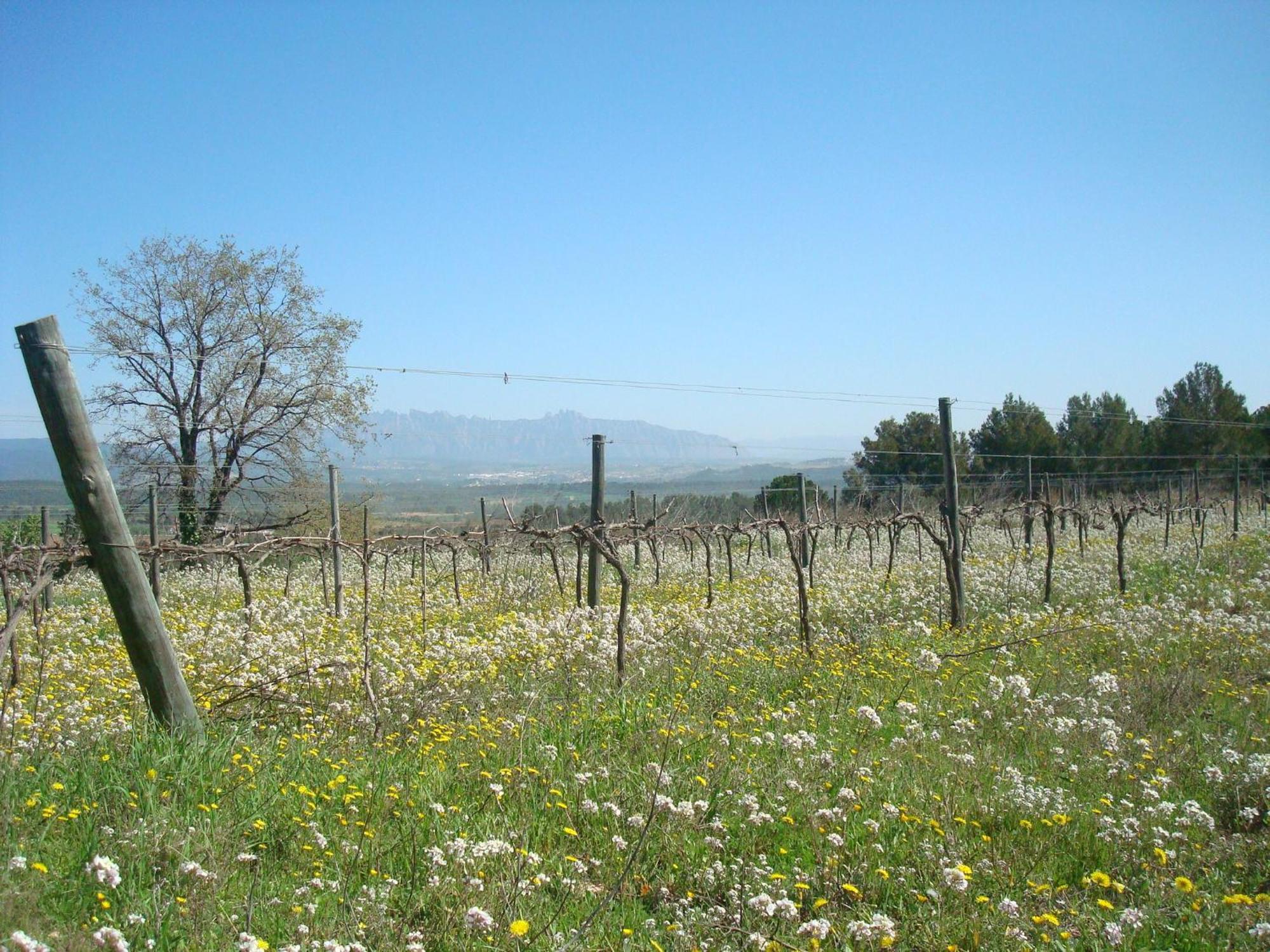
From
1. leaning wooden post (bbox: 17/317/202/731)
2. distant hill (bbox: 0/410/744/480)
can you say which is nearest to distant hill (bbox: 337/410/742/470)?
distant hill (bbox: 0/410/744/480)

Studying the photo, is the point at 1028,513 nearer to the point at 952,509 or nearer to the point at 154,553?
the point at 952,509

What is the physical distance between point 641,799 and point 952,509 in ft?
30.3

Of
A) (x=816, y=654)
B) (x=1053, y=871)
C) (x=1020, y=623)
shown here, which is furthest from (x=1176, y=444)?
(x=1053, y=871)

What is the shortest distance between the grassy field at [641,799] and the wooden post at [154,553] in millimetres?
1208

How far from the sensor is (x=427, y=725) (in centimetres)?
602

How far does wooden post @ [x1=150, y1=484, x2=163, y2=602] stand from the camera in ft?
33.5

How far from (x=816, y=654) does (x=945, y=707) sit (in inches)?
82.9

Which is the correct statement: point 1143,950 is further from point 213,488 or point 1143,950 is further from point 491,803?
point 213,488

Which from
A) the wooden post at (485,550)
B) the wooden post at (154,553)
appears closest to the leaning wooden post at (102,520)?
the wooden post at (154,553)

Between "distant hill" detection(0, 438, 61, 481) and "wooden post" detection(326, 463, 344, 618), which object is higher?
"distant hill" detection(0, 438, 61, 481)

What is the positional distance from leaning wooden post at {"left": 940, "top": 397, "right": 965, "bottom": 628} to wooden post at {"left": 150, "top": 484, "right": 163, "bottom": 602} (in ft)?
31.3

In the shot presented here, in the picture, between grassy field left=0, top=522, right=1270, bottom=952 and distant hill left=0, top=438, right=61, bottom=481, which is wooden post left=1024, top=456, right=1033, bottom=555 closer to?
grassy field left=0, top=522, right=1270, bottom=952

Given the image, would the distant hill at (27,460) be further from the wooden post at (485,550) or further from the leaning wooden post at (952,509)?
the leaning wooden post at (952,509)

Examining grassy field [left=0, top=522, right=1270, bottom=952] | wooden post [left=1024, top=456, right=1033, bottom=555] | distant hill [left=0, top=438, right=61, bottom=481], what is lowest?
grassy field [left=0, top=522, right=1270, bottom=952]
